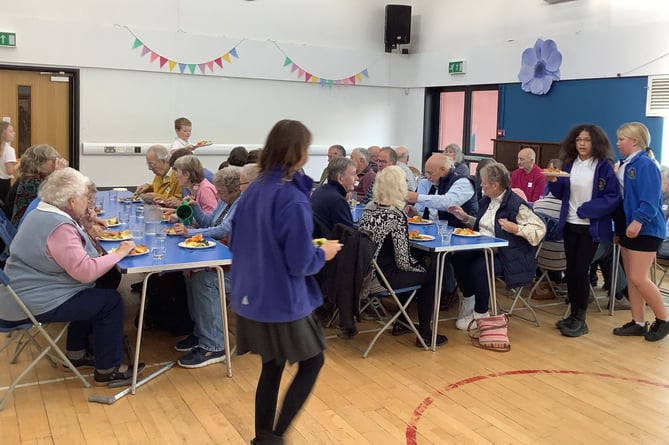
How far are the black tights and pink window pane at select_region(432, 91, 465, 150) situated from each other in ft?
27.2

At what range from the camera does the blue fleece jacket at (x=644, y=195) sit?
4.58m

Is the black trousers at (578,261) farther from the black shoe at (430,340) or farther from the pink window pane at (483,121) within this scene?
the pink window pane at (483,121)

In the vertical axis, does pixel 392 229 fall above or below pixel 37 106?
below

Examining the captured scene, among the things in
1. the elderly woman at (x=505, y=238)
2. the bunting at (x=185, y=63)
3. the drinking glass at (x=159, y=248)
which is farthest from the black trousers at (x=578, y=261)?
the bunting at (x=185, y=63)

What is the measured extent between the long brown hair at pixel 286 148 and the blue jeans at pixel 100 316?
62.3 inches

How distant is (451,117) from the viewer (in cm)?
1078

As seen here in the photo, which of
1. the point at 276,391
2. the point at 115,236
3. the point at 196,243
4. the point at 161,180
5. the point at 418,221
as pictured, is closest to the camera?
the point at 276,391

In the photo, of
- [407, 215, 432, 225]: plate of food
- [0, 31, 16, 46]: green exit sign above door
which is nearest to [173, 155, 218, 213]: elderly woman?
[407, 215, 432, 225]: plate of food

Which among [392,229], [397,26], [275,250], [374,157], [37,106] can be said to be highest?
[397,26]

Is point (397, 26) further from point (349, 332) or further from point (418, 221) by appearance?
point (349, 332)

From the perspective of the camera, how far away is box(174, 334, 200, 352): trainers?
14.5ft

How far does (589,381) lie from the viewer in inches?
160

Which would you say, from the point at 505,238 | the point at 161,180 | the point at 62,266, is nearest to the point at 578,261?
the point at 505,238

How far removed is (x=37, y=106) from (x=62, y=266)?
5.91 metres
